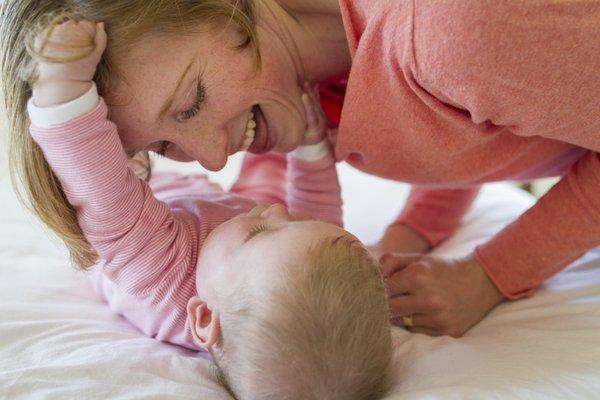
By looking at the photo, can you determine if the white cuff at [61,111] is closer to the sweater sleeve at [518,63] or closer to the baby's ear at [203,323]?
the baby's ear at [203,323]

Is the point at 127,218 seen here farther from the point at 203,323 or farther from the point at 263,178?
the point at 263,178

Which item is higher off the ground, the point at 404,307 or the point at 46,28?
the point at 46,28

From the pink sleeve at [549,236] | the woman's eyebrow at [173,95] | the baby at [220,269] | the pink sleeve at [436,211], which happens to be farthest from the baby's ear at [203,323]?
the pink sleeve at [436,211]

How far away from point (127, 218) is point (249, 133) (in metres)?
0.25

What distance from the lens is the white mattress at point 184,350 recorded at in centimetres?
74

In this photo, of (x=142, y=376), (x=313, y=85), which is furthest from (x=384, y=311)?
(x=313, y=85)

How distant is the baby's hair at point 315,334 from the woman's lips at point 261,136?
1.11 feet

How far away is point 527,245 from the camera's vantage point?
1.01 metres

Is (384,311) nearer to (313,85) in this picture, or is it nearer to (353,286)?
(353,286)

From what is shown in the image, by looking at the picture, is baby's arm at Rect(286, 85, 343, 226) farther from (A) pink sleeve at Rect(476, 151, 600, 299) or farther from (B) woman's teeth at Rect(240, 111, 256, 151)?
(A) pink sleeve at Rect(476, 151, 600, 299)

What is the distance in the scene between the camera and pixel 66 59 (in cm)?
75

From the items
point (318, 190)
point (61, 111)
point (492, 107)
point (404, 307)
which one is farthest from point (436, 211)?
point (61, 111)

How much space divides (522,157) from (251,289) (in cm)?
58

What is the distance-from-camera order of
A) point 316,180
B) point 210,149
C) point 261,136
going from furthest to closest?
point 316,180 → point 261,136 → point 210,149
